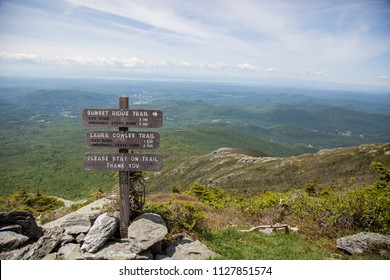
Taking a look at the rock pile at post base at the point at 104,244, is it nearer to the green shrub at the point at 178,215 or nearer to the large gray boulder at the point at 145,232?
the large gray boulder at the point at 145,232

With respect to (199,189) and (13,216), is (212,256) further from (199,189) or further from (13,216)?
(199,189)

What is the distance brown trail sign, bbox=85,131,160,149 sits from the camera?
8.16m

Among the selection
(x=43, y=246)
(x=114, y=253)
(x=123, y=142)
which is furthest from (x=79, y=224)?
(x=123, y=142)

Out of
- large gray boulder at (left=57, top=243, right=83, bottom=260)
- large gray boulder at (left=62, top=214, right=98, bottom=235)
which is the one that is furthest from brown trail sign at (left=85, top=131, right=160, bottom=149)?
large gray boulder at (left=57, top=243, right=83, bottom=260)

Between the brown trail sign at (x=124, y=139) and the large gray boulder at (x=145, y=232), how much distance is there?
2354 millimetres

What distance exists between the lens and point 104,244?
785cm

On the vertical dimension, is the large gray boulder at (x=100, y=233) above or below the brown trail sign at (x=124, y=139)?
below

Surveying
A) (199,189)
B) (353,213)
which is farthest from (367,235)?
(199,189)

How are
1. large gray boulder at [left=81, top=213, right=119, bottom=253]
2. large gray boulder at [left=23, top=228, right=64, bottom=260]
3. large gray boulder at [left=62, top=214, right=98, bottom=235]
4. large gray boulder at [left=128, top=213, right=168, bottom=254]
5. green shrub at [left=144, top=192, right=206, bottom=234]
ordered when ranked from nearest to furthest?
1. large gray boulder at [left=128, top=213, right=168, bottom=254]
2. large gray boulder at [left=81, top=213, right=119, bottom=253]
3. large gray boulder at [left=23, top=228, right=64, bottom=260]
4. large gray boulder at [left=62, top=214, right=98, bottom=235]
5. green shrub at [left=144, top=192, right=206, bottom=234]

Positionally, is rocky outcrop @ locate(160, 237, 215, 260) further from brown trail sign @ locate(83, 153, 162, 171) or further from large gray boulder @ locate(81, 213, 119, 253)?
brown trail sign @ locate(83, 153, 162, 171)

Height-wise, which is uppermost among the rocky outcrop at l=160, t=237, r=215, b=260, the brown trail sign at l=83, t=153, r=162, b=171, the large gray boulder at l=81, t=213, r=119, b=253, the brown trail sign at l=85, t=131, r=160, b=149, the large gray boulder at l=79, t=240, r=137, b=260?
the brown trail sign at l=85, t=131, r=160, b=149

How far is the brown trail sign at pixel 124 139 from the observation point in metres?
8.16

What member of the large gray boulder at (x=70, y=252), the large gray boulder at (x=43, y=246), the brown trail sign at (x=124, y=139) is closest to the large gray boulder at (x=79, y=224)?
the large gray boulder at (x=43, y=246)

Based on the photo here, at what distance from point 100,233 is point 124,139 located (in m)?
2.94
